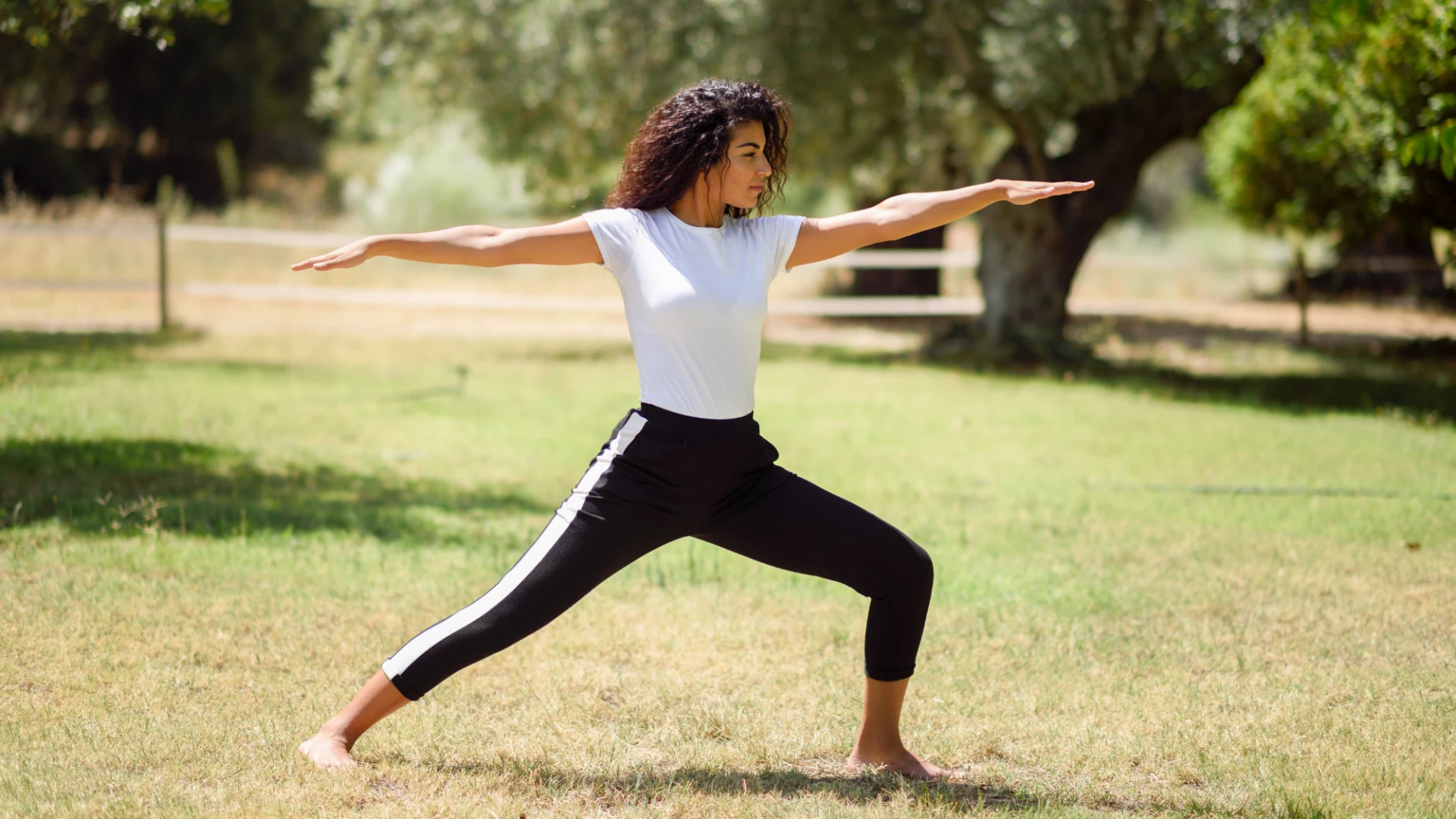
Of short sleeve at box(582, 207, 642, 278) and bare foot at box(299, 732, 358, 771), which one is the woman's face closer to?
short sleeve at box(582, 207, 642, 278)

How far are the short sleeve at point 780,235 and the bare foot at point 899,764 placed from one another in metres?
1.52

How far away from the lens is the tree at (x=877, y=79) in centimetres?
1433

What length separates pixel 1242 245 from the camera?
44.0 m

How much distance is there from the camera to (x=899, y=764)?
163 inches

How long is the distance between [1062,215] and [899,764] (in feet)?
46.3

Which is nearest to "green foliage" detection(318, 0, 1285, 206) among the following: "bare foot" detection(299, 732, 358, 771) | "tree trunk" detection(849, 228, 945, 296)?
"tree trunk" detection(849, 228, 945, 296)

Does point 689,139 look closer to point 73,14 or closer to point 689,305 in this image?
point 689,305

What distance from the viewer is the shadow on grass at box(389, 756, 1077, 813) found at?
3938 mm

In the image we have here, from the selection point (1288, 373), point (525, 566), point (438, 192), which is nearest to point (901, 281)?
point (1288, 373)

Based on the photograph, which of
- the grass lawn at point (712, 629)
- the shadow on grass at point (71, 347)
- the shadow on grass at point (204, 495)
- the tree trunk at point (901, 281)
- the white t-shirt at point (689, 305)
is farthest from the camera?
the tree trunk at point (901, 281)

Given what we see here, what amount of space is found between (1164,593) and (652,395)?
369cm

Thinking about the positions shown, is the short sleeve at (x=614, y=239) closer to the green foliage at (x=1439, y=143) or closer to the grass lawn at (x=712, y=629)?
the grass lawn at (x=712, y=629)

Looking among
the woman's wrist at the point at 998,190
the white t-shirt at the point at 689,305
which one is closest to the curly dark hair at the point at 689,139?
the white t-shirt at the point at 689,305

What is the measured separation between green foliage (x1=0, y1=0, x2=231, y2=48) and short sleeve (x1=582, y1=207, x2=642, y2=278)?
4.98 m
